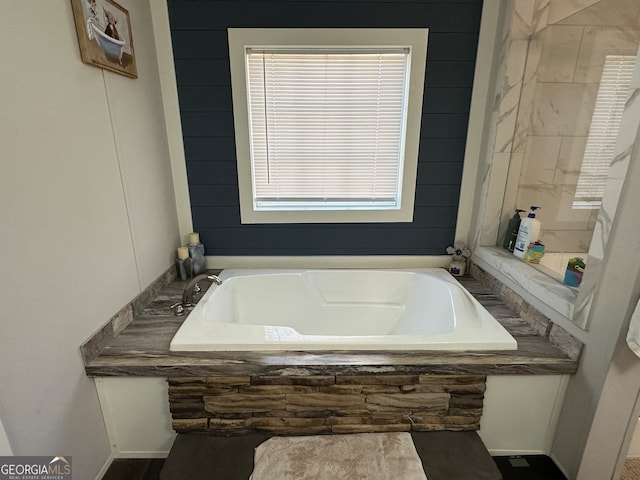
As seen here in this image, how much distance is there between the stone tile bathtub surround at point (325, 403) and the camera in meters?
1.18

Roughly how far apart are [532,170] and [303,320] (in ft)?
5.32

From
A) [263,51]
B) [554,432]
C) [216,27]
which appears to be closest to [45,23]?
Result: [216,27]

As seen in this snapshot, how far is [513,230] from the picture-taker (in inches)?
69.6

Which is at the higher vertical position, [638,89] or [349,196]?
[638,89]

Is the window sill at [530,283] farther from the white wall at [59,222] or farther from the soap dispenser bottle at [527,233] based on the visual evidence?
the white wall at [59,222]

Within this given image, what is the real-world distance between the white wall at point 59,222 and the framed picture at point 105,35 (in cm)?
3

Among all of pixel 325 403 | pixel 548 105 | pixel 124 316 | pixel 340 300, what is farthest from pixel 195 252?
pixel 548 105

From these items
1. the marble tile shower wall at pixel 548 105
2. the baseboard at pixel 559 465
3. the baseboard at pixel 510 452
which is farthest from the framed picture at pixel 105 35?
the baseboard at pixel 559 465

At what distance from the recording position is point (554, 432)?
1300 mm

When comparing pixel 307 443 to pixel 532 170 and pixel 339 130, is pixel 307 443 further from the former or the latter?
pixel 532 170

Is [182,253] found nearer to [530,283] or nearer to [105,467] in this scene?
[105,467]

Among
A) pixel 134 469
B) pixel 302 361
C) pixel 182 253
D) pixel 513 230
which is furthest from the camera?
pixel 182 253

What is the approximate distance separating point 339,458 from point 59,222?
4.15 feet

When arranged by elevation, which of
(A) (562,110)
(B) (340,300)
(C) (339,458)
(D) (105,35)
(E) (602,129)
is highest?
(D) (105,35)
